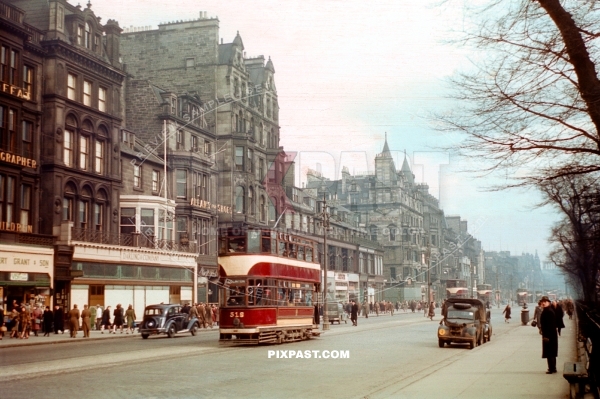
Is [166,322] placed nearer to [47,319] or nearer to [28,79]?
[47,319]

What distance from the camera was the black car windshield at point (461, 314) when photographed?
31.4m

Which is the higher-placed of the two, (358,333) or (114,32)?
(114,32)

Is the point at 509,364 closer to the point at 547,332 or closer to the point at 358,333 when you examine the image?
the point at 547,332

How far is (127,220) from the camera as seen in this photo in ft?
165

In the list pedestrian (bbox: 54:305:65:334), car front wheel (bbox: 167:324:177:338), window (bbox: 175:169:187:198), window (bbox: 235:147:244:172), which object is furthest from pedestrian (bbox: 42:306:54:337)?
window (bbox: 235:147:244:172)

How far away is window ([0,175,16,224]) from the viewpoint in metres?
37.3

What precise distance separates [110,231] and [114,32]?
43.7 ft

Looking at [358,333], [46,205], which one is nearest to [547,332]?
[358,333]

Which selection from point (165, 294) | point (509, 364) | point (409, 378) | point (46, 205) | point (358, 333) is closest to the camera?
point (409, 378)

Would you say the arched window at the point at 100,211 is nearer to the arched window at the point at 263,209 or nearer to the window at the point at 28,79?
the window at the point at 28,79

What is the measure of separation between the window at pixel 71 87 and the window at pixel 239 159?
557 inches

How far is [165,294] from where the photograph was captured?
2101 inches

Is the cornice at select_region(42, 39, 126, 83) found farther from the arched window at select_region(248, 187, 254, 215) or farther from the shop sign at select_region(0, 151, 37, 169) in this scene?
the arched window at select_region(248, 187, 254, 215)

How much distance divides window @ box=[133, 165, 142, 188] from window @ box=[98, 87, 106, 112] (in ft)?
19.2
